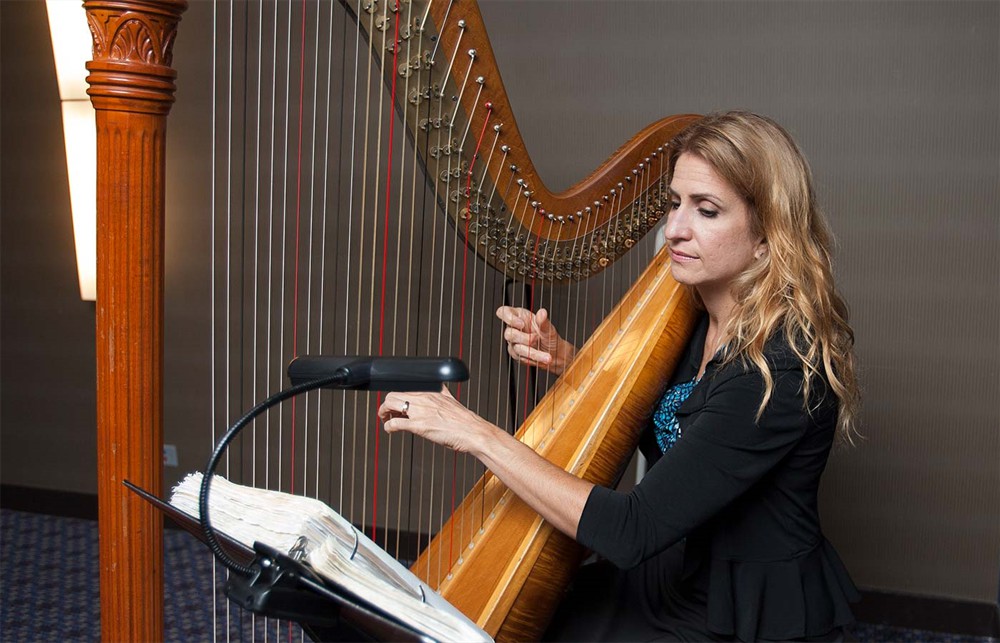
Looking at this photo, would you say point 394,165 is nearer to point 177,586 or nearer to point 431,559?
point 177,586

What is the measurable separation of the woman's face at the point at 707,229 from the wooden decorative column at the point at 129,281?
972 millimetres

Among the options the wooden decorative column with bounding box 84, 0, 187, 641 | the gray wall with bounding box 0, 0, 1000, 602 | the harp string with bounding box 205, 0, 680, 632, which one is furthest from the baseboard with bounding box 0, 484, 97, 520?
the wooden decorative column with bounding box 84, 0, 187, 641

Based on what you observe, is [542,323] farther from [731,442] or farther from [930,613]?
[930,613]

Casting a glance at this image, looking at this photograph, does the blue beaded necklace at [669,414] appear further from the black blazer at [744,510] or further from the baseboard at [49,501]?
the baseboard at [49,501]

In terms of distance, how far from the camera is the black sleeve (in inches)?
56.6

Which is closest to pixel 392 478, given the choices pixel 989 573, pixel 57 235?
pixel 57 235

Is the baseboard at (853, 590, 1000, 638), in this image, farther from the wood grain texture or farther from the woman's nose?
the woman's nose

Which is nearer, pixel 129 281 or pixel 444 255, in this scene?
pixel 129 281

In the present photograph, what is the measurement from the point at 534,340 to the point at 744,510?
0.70m

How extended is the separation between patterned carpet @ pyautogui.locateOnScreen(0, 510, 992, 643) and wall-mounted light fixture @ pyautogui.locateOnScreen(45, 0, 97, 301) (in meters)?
1.02

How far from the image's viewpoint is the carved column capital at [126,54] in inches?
35.8

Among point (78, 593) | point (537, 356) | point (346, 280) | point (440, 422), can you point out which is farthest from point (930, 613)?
point (78, 593)

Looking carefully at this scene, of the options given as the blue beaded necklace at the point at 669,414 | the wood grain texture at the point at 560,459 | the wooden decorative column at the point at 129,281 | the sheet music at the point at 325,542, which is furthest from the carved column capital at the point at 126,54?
the blue beaded necklace at the point at 669,414

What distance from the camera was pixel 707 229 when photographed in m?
1.67
